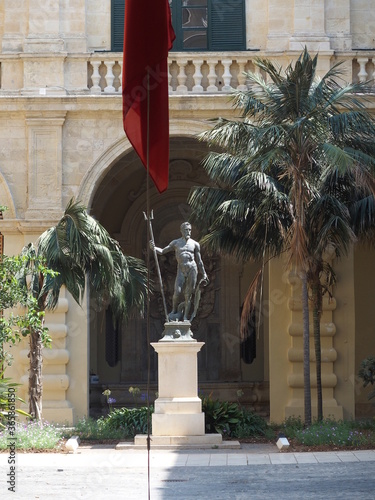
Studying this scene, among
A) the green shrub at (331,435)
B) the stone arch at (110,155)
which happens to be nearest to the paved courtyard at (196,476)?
the green shrub at (331,435)

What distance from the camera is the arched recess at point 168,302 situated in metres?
24.3

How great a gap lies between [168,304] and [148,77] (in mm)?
19730

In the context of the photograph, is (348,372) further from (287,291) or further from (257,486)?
(257,486)

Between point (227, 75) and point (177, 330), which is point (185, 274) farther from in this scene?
point (227, 75)

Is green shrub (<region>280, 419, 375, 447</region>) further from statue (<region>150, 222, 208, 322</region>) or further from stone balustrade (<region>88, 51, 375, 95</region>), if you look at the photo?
stone balustrade (<region>88, 51, 375, 95</region>)

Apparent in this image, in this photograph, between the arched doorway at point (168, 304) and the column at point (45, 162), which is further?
the arched doorway at point (168, 304)

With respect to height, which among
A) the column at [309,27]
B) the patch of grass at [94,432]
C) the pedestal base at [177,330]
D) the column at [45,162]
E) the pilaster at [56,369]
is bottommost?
the patch of grass at [94,432]

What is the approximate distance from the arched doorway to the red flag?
723 inches

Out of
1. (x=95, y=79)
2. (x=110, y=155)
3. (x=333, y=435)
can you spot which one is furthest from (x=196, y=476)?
(x=95, y=79)

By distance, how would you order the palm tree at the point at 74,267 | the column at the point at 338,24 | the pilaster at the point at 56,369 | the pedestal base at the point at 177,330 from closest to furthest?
the palm tree at the point at 74,267
the pedestal base at the point at 177,330
the pilaster at the point at 56,369
the column at the point at 338,24

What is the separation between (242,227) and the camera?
58.7 ft

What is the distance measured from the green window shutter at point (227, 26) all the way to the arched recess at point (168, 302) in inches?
147

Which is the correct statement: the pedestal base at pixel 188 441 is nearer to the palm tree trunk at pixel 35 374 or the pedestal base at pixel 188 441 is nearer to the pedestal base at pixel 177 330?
the palm tree trunk at pixel 35 374

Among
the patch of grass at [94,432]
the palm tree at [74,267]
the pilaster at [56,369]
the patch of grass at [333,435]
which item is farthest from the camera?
the pilaster at [56,369]
